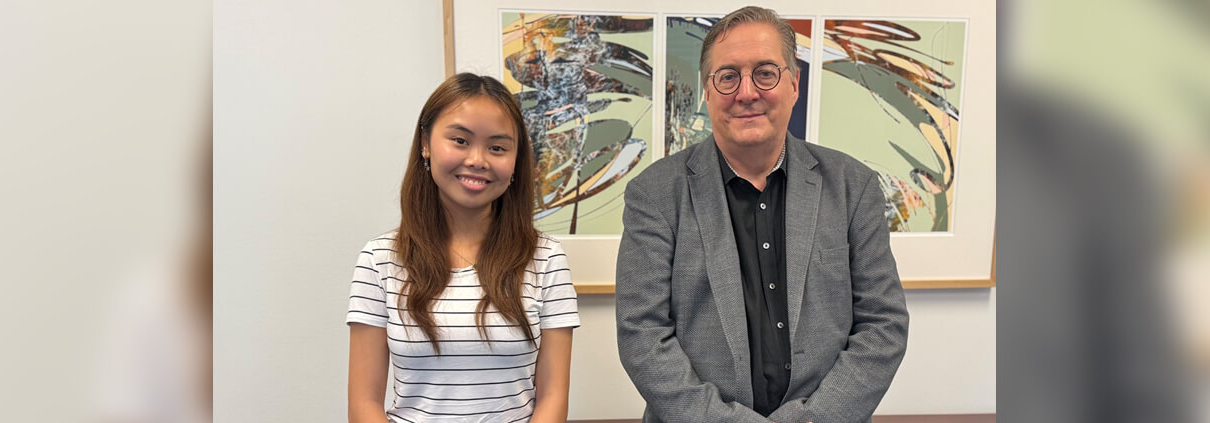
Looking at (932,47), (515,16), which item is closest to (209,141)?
(515,16)

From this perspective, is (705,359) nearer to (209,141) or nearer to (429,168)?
(429,168)

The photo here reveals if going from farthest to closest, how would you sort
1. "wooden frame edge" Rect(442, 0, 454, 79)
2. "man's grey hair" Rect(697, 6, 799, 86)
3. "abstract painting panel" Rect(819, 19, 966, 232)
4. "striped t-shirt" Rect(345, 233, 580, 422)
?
"abstract painting panel" Rect(819, 19, 966, 232), "wooden frame edge" Rect(442, 0, 454, 79), "man's grey hair" Rect(697, 6, 799, 86), "striped t-shirt" Rect(345, 233, 580, 422)

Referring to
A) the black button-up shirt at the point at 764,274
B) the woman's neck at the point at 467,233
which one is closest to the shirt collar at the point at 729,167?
the black button-up shirt at the point at 764,274

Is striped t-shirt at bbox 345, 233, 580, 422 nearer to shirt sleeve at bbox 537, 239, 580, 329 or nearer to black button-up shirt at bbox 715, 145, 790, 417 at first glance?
shirt sleeve at bbox 537, 239, 580, 329

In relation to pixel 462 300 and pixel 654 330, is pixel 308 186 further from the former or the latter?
pixel 654 330

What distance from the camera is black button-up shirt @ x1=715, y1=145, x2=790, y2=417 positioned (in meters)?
1.58

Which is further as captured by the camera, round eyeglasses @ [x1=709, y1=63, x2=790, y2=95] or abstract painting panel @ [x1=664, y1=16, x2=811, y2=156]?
abstract painting panel @ [x1=664, y1=16, x2=811, y2=156]

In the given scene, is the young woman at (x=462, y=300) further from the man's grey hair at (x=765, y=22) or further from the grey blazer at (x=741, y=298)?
the man's grey hair at (x=765, y=22)

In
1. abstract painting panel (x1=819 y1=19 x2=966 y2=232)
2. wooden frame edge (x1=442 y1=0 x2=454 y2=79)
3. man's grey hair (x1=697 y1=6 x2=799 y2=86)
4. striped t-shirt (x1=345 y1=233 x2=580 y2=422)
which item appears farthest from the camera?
abstract painting panel (x1=819 y1=19 x2=966 y2=232)

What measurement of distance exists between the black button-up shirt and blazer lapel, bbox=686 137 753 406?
0.13 ft

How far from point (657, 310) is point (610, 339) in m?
0.41

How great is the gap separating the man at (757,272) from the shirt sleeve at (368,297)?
19.3 inches

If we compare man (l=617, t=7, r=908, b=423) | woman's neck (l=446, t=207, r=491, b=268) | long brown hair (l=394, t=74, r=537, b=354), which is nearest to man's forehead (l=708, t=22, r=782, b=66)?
man (l=617, t=7, r=908, b=423)

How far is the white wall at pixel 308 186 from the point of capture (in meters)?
1.94
